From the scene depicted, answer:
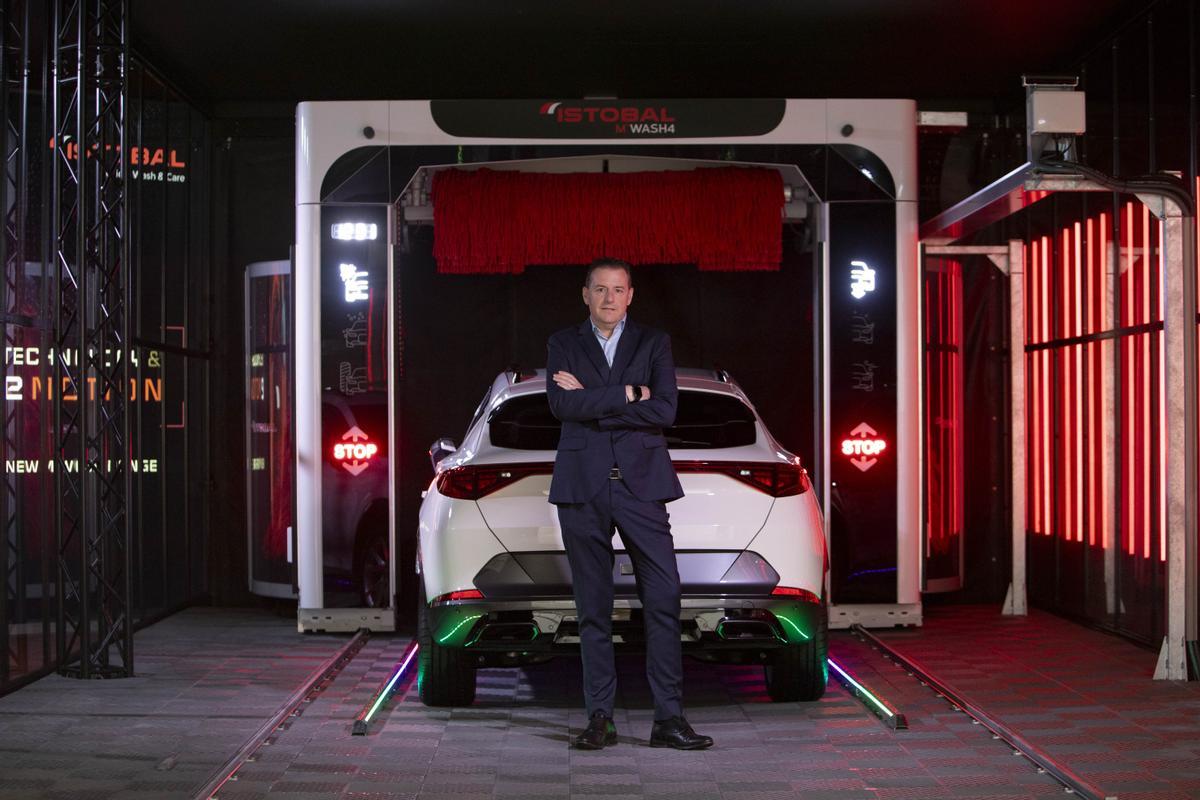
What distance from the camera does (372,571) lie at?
9.19 meters

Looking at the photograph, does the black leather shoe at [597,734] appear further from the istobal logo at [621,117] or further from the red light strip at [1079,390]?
the red light strip at [1079,390]

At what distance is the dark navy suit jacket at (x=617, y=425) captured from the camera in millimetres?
5707

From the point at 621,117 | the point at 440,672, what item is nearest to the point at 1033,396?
the point at 621,117

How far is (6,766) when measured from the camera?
5.56 metres

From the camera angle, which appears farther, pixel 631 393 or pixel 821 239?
pixel 821 239

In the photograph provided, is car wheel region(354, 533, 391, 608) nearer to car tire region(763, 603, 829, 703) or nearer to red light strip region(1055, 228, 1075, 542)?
car tire region(763, 603, 829, 703)

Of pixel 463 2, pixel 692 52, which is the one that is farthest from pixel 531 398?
pixel 692 52

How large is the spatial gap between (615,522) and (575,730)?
104cm

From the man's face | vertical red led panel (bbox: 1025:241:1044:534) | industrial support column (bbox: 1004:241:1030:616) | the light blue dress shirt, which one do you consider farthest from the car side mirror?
vertical red led panel (bbox: 1025:241:1044:534)

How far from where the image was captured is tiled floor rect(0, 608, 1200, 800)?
17.0 feet

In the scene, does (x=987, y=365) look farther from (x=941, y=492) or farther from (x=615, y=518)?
(x=615, y=518)

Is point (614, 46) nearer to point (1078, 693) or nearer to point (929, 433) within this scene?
point (929, 433)

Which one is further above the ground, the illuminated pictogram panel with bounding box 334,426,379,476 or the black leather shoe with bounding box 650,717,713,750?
→ the illuminated pictogram panel with bounding box 334,426,379,476

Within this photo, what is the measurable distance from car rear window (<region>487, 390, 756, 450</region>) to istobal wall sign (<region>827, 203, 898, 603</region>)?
2.49 m
